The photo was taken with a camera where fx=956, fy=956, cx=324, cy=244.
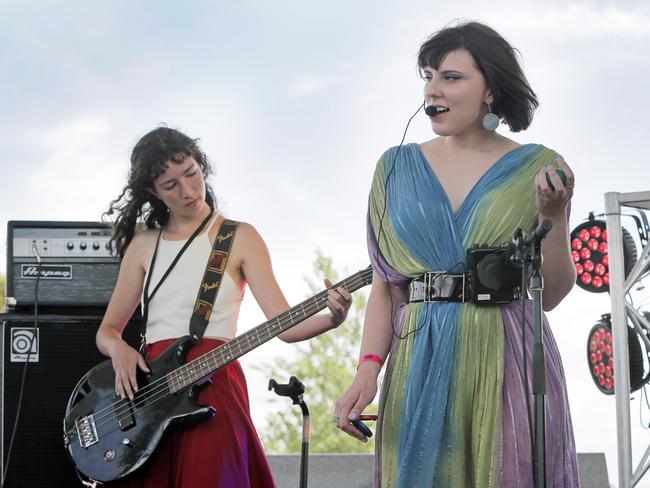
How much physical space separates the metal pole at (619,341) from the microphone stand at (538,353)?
10.5 feet

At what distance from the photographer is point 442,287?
2082 mm

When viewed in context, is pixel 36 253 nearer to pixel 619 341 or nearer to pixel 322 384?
pixel 619 341

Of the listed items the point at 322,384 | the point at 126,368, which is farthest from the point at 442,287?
the point at 322,384

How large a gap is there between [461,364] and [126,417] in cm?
154

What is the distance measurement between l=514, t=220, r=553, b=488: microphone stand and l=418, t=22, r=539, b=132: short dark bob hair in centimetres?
42

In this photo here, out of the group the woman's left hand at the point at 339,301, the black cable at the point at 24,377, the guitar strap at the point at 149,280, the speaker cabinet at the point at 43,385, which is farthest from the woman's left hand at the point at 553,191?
the black cable at the point at 24,377

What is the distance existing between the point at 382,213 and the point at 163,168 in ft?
4.42

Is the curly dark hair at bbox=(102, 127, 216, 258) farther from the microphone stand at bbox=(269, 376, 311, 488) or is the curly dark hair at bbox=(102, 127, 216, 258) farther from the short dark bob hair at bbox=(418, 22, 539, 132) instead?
the short dark bob hair at bbox=(418, 22, 539, 132)

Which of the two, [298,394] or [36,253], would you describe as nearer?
[298,394]

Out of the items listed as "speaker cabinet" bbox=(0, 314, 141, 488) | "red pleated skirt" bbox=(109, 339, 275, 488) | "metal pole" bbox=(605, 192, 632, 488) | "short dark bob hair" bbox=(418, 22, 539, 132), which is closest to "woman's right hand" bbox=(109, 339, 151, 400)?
"red pleated skirt" bbox=(109, 339, 275, 488)

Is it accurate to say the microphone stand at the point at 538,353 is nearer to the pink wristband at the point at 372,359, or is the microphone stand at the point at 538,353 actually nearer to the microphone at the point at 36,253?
the pink wristband at the point at 372,359

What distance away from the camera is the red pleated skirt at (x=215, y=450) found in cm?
303

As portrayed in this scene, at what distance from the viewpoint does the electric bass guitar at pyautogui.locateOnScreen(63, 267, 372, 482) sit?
3.11 meters

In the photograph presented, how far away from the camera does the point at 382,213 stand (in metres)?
2.23
